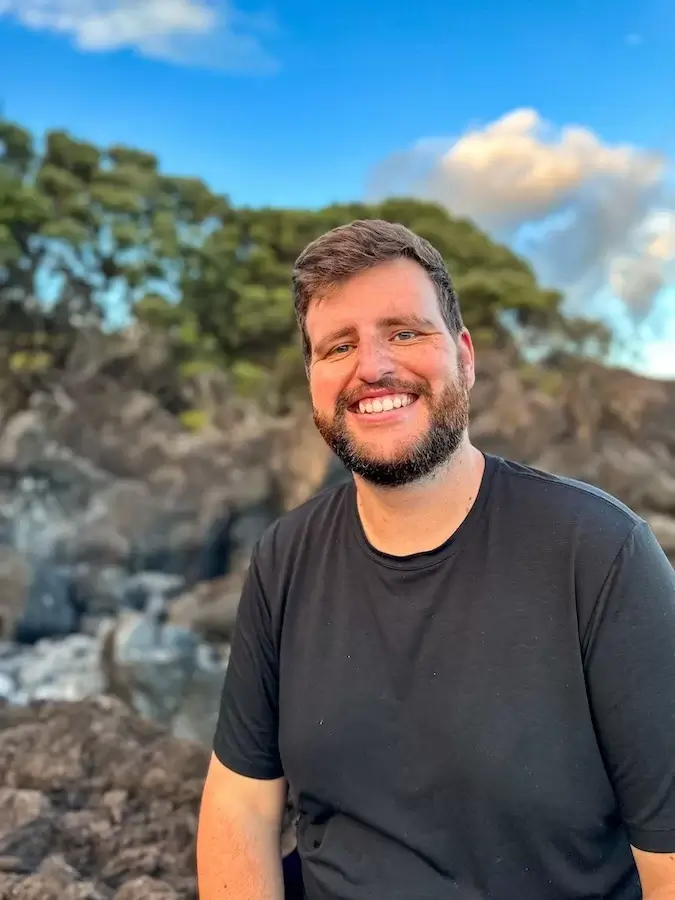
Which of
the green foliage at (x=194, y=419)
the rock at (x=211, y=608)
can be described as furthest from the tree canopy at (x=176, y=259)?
the rock at (x=211, y=608)

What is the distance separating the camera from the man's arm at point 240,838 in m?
1.51

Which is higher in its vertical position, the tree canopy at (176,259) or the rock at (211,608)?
the tree canopy at (176,259)

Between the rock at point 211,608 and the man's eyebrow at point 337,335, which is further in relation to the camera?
the rock at point 211,608

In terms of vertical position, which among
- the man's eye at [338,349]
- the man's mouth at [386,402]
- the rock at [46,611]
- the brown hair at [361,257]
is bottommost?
the rock at [46,611]

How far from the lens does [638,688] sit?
1203 millimetres

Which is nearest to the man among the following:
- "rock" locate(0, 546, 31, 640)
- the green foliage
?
"rock" locate(0, 546, 31, 640)

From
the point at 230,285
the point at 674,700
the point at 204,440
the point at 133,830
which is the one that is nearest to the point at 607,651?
the point at 674,700

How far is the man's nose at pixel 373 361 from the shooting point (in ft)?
4.77

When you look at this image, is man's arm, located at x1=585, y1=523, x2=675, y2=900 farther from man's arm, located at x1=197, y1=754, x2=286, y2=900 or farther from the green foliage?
the green foliage

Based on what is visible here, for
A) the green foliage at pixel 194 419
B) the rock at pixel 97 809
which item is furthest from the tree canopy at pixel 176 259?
the rock at pixel 97 809

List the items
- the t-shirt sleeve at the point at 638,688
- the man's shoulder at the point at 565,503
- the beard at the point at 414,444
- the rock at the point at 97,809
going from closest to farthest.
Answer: the t-shirt sleeve at the point at 638,688, the man's shoulder at the point at 565,503, the beard at the point at 414,444, the rock at the point at 97,809

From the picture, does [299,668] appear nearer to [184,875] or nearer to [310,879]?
[310,879]

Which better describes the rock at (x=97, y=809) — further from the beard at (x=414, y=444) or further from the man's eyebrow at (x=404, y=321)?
the man's eyebrow at (x=404, y=321)

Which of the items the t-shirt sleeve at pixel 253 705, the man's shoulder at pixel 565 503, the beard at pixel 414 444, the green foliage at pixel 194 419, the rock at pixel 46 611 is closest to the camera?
the man's shoulder at pixel 565 503
